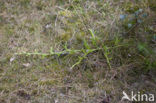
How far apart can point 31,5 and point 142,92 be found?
6.93 ft

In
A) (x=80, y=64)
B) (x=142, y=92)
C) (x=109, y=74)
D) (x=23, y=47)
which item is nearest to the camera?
(x=142, y=92)

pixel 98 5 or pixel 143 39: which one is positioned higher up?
pixel 98 5

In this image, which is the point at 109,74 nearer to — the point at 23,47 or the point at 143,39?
the point at 143,39

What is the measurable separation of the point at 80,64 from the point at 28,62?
63cm

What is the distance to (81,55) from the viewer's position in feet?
5.89

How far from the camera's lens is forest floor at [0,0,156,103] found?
1555 millimetres

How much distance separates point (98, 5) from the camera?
2346 millimetres

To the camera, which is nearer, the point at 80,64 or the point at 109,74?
the point at 109,74

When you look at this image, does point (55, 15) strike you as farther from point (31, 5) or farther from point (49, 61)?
point (49, 61)

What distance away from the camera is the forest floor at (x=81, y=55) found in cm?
155

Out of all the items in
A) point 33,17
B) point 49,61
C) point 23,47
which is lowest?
point 49,61

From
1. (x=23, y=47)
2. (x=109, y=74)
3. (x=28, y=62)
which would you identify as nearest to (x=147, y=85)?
(x=109, y=74)

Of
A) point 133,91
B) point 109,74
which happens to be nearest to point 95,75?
point 109,74

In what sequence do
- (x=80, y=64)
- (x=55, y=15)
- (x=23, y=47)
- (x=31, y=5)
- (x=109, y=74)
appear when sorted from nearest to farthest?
(x=109, y=74) → (x=80, y=64) → (x=23, y=47) → (x=55, y=15) → (x=31, y=5)
